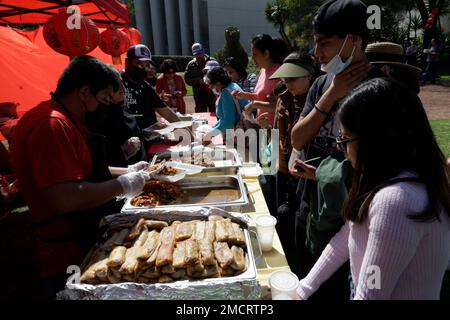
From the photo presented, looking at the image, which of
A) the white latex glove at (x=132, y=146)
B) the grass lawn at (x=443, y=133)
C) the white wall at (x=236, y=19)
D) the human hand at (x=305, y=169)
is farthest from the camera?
the white wall at (x=236, y=19)

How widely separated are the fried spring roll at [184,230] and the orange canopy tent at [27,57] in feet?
14.4

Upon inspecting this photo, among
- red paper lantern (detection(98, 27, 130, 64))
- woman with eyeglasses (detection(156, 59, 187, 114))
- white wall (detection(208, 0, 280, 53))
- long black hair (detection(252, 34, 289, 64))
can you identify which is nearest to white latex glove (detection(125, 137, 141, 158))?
long black hair (detection(252, 34, 289, 64))

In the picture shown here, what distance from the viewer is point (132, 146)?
8.04ft

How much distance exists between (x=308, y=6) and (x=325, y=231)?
26250 millimetres

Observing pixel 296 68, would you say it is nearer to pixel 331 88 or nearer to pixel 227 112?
pixel 331 88

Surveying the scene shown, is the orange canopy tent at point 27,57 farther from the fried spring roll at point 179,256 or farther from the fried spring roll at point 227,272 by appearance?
the fried spring roll at point 227,272

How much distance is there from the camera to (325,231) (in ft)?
4.99

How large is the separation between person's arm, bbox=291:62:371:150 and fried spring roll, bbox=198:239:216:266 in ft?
2.26

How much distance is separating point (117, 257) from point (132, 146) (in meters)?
1.30

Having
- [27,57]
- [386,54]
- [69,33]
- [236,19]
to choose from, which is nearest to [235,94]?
[386,54]

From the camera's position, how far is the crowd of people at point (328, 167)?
2.87 feet

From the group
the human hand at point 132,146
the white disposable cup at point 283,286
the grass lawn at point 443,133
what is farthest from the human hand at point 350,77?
the grass lawn at point 443,133
